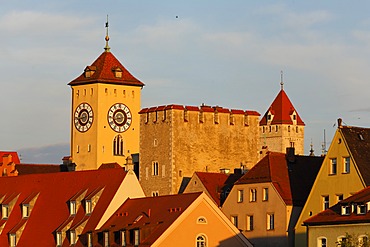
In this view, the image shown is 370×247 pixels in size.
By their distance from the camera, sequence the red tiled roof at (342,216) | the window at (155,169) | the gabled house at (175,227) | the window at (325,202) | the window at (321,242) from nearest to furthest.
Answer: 1. the red tiled roof at (342,216)
2. the window at (321,242)
3. the gabled house at (175,227)
4. the window at (325,202)
5. the window at (155,169)

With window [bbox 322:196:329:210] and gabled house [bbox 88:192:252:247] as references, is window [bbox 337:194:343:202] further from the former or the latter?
gabled house [bbox 88:192:252:247]

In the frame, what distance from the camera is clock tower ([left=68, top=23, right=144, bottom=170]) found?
146000 millimetres

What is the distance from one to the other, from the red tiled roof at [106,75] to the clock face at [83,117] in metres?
2.54

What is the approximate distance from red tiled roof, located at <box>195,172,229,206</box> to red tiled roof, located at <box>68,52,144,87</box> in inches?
1255

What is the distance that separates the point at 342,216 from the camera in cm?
8875

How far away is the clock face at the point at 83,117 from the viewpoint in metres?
147

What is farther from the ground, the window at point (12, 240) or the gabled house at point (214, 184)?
the gabled house at point (214, 184)

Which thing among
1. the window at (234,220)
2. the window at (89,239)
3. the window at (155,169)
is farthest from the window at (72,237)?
the window at (155,169)

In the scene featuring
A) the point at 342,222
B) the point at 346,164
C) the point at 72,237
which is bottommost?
the point at 72,237

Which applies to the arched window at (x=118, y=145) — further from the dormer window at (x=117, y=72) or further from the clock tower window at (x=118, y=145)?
the dormer window at (x=117, y=72)

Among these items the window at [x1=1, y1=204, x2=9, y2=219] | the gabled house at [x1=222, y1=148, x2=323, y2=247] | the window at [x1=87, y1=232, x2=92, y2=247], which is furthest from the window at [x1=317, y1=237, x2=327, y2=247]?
the window at [x1=1, y1=204, x2=9, y2=219]

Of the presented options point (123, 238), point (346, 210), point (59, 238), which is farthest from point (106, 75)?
point (346, 210)

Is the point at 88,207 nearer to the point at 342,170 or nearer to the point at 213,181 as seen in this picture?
the point at 213,181

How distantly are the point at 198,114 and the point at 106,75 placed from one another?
21324mm
